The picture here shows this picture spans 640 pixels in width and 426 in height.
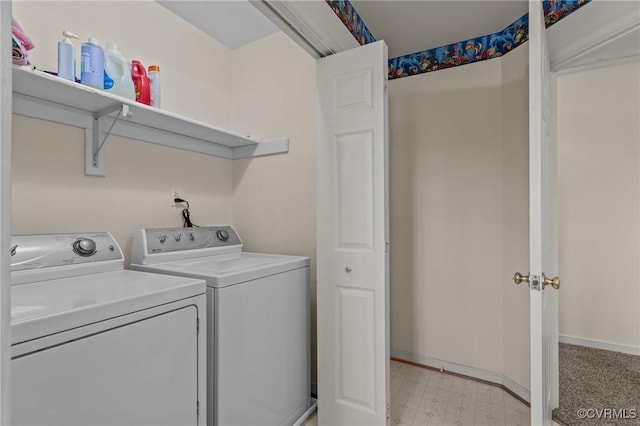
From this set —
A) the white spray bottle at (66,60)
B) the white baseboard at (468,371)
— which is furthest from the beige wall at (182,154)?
the white baseboard at (468,371)

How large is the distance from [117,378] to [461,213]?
2.32m

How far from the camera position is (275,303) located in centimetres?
176

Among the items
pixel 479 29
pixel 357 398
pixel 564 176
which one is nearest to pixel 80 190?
pixel 357 398

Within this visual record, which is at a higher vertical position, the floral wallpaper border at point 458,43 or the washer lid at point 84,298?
the floral wallpaper border at point 458,43

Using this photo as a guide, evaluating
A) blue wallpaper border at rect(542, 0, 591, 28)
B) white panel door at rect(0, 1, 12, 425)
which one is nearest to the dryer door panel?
white panel door at rect(0, 1, 12, 425)

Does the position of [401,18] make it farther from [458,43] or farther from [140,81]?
[140,81]

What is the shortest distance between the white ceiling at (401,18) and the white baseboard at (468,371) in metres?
2.46

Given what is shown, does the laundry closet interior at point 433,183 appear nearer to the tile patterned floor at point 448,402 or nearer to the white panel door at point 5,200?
the tile patterned floor at point 448,402

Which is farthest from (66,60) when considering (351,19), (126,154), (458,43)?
(458,43)

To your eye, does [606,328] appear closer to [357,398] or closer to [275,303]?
[357,398]

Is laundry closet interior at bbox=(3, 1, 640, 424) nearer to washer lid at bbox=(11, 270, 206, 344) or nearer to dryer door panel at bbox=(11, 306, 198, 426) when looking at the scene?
washer lid at bbox=(11, 270, 206, 344)

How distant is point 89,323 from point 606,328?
3.83 metres

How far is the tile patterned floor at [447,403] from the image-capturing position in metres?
1.99

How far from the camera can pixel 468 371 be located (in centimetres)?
246
